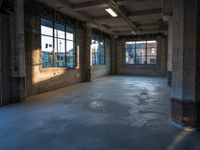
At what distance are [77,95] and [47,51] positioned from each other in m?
2.56

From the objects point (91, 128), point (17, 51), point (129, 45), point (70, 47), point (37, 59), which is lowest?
point (91, 128)

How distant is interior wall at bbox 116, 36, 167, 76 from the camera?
1526 cm

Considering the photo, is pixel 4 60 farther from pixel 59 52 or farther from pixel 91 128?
pixel 59 52

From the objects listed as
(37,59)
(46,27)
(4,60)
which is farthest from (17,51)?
(46,27)

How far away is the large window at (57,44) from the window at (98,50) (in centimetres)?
316

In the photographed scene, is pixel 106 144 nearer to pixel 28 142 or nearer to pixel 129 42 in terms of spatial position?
pixel 28 142

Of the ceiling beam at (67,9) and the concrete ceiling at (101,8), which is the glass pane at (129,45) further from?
the ceiling beam at (67,9)

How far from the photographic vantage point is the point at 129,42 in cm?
1661

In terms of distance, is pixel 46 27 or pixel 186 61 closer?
pixel 186 61

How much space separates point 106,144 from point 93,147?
22 cm

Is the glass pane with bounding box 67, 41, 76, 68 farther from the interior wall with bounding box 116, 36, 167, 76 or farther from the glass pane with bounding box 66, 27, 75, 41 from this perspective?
the interior wall with bounding box 116, 36, 167, 76

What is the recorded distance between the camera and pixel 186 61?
3.48 m

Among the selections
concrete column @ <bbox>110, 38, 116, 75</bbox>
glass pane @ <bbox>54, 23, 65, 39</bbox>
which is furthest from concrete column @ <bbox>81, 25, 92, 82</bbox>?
concrete column @ <bbox>110, 38, 116, 75</bbox>

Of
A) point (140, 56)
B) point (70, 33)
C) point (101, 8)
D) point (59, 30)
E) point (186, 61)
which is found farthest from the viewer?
point (140, 56)
